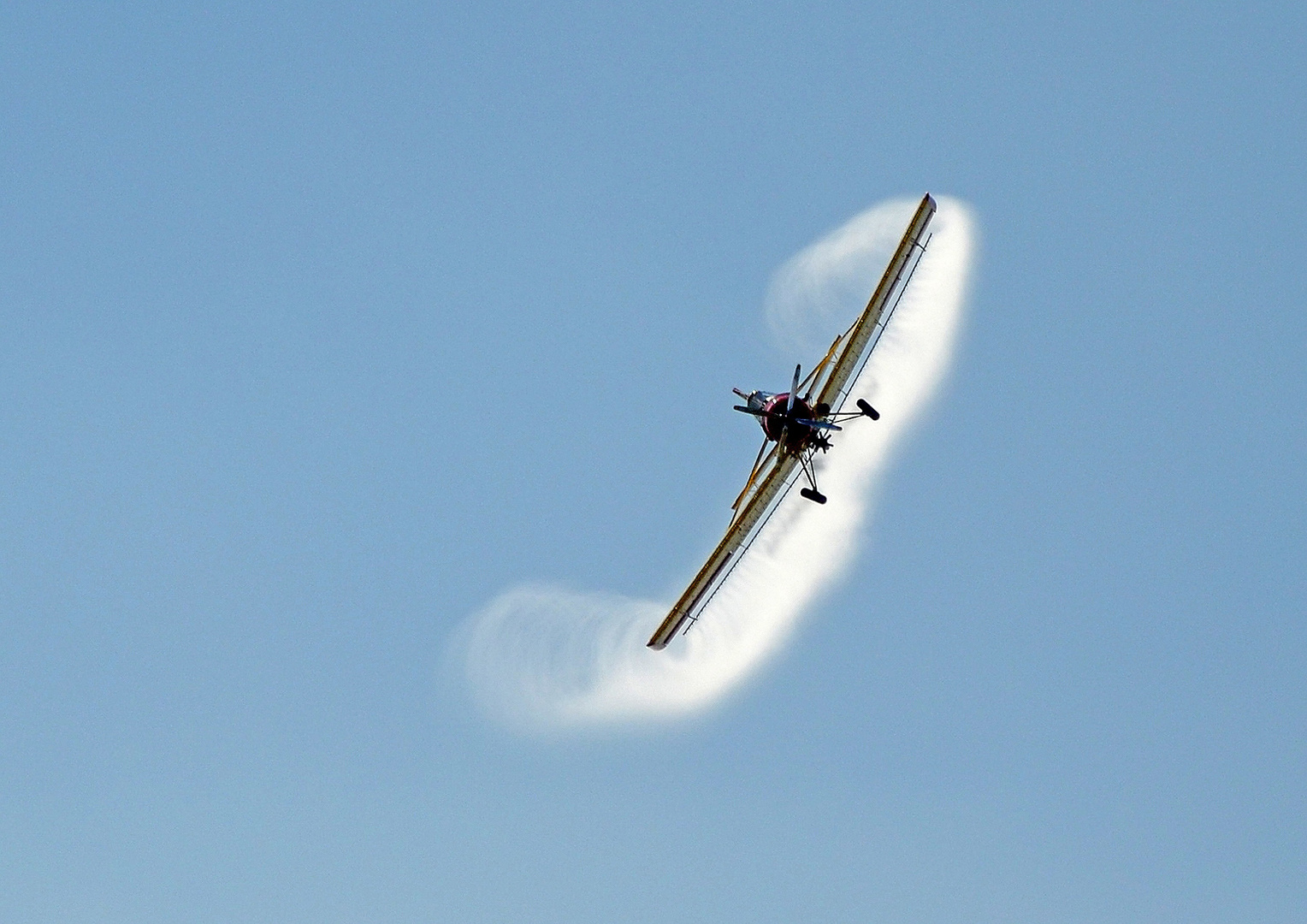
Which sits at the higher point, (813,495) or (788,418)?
(788,418)

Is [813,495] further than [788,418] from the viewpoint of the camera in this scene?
Yes

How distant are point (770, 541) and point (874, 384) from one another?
1338 centimetres

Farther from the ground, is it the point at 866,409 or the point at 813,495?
the point at 866,409

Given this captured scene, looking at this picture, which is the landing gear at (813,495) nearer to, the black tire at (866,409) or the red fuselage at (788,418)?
the red fuselage at (788,418)

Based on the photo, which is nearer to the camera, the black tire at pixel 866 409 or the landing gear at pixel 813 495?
the black tire at pixel 866 409

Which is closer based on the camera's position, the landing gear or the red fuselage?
the red fuselage

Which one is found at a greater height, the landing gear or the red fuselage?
the red fuselage

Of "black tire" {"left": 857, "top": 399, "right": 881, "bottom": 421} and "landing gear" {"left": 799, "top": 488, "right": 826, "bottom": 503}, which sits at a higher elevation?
"black tire" {"left": 857, "top": 399, "right": 881, "bottom": 421}

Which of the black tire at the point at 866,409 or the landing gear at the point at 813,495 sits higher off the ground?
the black tire at the point at 866,409

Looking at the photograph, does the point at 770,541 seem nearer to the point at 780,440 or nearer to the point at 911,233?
the point at 780,440

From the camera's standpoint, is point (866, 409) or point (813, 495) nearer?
point (866, 409)

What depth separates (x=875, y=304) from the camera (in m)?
170

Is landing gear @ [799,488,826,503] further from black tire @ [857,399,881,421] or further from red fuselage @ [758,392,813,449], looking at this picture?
black tire @ [857,399,881,421]

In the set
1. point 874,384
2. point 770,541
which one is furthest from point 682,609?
point 874,384
